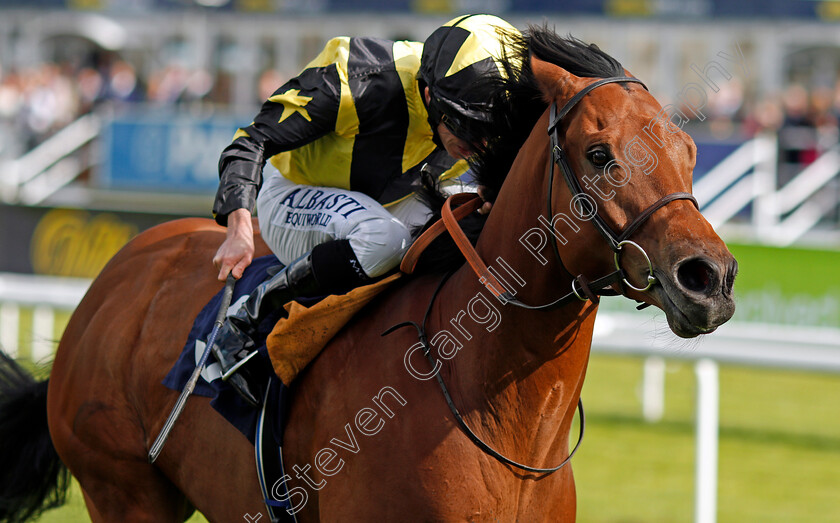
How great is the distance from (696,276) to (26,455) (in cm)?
287

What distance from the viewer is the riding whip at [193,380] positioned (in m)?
2.99

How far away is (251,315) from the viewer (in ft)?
9.84

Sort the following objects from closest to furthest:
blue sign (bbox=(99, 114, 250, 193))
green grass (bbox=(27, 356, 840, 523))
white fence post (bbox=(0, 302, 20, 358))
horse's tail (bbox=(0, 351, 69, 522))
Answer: horse's tail (bbox=(0, 351, 69, 522)), green grass (bbox=(27, 356, 840, 523)), white fence post (bbox=(0, 302, 20, 358)), blue sign (bbox=(99, 114, 250, 193))

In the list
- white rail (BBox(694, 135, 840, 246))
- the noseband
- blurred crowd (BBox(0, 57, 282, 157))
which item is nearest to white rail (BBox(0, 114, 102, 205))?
blurred crowd (BBox(0, 57, 282, 157))

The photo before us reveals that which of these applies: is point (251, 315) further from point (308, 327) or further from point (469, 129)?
point (469, 129)

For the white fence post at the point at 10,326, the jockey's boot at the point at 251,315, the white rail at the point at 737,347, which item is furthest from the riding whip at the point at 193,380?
the white fence post at the point at 10,326

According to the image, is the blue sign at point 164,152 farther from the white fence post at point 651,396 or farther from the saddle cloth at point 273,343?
the saddle cloth at point 273,343

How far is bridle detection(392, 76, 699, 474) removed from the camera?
2133 millimetres

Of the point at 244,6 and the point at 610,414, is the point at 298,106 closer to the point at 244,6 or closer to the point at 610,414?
the point at 610,414

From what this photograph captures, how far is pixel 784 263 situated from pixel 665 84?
8559 mm

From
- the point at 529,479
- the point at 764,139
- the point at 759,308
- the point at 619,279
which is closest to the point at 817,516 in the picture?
the point at 759,308

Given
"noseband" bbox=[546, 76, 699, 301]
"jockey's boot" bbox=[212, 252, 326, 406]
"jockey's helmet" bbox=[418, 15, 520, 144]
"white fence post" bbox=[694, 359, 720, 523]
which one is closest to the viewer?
"noseband" bbox=[546, 76, 699, 301]

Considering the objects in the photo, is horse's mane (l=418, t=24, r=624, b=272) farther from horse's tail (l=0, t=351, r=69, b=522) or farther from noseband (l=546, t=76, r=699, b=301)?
horse's tail (l=0, t=351, r=69, b=522)

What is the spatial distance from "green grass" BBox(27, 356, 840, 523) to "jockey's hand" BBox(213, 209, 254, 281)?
8.83ft
